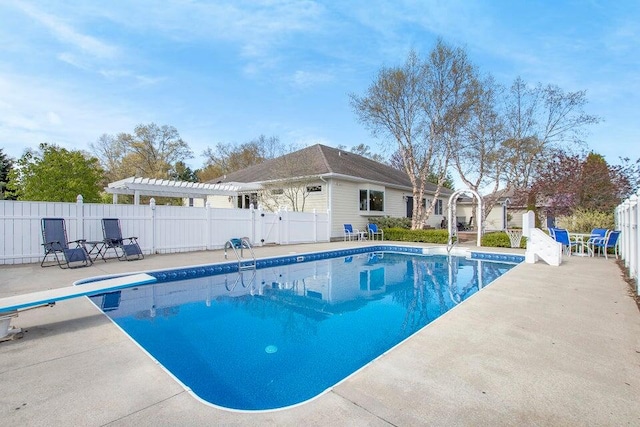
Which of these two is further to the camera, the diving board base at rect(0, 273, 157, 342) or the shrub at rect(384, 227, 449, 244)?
the shrub at rect(384, 227, 449, 244)

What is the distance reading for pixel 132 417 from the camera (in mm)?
2018

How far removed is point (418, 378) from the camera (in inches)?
98.2

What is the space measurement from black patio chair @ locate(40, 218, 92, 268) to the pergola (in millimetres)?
3349

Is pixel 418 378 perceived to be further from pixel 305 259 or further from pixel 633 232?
pixel 305 259

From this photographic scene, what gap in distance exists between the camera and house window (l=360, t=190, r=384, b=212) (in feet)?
58.5

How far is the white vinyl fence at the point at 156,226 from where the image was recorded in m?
7.99

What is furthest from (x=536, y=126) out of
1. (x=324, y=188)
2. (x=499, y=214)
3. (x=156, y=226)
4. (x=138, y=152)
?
(x=138, y=152)

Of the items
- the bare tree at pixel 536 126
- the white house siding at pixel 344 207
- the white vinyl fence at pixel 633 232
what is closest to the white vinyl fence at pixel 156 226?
the white house siding at pixel 344 207

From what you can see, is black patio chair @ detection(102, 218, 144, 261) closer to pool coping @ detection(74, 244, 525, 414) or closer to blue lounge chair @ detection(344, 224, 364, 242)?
pool coping @ detection(74, 244, 525, 414)

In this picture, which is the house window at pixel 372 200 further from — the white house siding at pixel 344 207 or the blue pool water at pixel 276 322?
the blue pool water at pixel 276 322

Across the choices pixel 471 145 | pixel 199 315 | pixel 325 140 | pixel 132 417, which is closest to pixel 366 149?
pixel 325 140

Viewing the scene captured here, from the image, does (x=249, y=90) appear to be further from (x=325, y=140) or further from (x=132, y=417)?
(x=132, y=417)

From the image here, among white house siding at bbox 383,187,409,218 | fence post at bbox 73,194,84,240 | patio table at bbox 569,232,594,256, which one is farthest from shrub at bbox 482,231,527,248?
fence post at bbox 73,194,84,240

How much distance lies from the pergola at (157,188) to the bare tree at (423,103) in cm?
843
